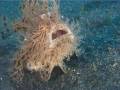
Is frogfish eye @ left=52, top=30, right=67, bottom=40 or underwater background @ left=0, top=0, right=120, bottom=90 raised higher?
frogfish eye @ left=52, top=30, right=67, bottom=40

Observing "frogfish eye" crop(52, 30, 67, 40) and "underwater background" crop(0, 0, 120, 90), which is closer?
Answer: "underwater background" crop(0, 0, 120, 90)

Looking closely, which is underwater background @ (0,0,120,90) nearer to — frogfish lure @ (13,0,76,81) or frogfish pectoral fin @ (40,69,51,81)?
frogfish pectoral fin @ (40,69,51,81)

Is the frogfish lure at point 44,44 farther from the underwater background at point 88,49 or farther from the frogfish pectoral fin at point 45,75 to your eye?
the underwater background at point 88,49

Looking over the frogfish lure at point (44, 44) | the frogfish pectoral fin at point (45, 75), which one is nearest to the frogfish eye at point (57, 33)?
the frogfish lure at point (44, 44)

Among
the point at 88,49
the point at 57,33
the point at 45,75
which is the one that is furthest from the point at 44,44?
the point at 88,49

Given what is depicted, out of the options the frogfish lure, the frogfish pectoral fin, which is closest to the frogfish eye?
the frogfish lure

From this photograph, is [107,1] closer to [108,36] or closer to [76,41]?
[108,36]

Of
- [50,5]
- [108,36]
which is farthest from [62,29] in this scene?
[108,36]

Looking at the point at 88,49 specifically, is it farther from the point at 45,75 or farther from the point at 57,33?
the point at 45,75
